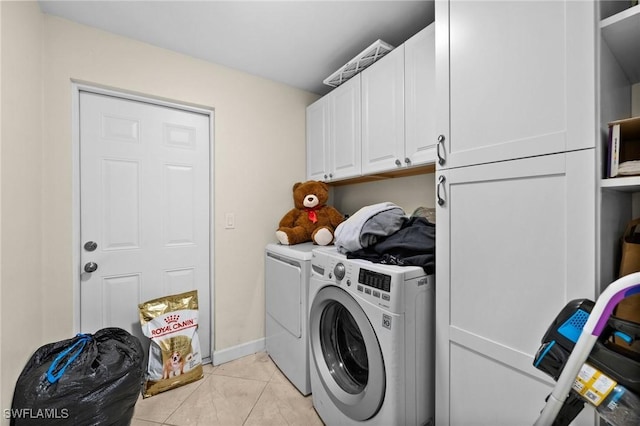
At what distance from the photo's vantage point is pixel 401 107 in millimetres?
1590

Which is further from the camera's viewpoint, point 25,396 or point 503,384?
point 25,396

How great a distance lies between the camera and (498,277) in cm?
96

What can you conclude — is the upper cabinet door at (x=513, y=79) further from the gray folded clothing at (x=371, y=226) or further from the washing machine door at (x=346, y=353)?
the washing machine door at (x=346, y=353)

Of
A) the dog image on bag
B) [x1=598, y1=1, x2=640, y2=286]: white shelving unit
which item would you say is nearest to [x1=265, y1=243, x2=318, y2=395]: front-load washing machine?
the dog image on bag

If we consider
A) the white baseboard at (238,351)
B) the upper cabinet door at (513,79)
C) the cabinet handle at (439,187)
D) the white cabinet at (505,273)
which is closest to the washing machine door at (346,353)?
the white cabinet at (505,273)

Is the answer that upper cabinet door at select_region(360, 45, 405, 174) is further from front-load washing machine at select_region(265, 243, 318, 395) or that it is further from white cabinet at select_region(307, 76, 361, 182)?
front-load washing machine at select_region(265, 243, 318, 395)

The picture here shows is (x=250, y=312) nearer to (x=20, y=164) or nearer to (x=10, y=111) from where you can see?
(x=20, y=164)

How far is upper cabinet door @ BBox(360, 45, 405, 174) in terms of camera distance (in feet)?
5.25

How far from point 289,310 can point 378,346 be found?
83 cm

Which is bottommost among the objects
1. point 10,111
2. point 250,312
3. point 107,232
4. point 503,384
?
point 250,312

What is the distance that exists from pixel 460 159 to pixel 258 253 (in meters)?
1.74

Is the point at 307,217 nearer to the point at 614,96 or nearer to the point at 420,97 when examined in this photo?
the point at 420,97

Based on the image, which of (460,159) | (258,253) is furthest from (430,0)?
(258,253)

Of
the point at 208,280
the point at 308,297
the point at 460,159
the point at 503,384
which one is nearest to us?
the point at 503,384
